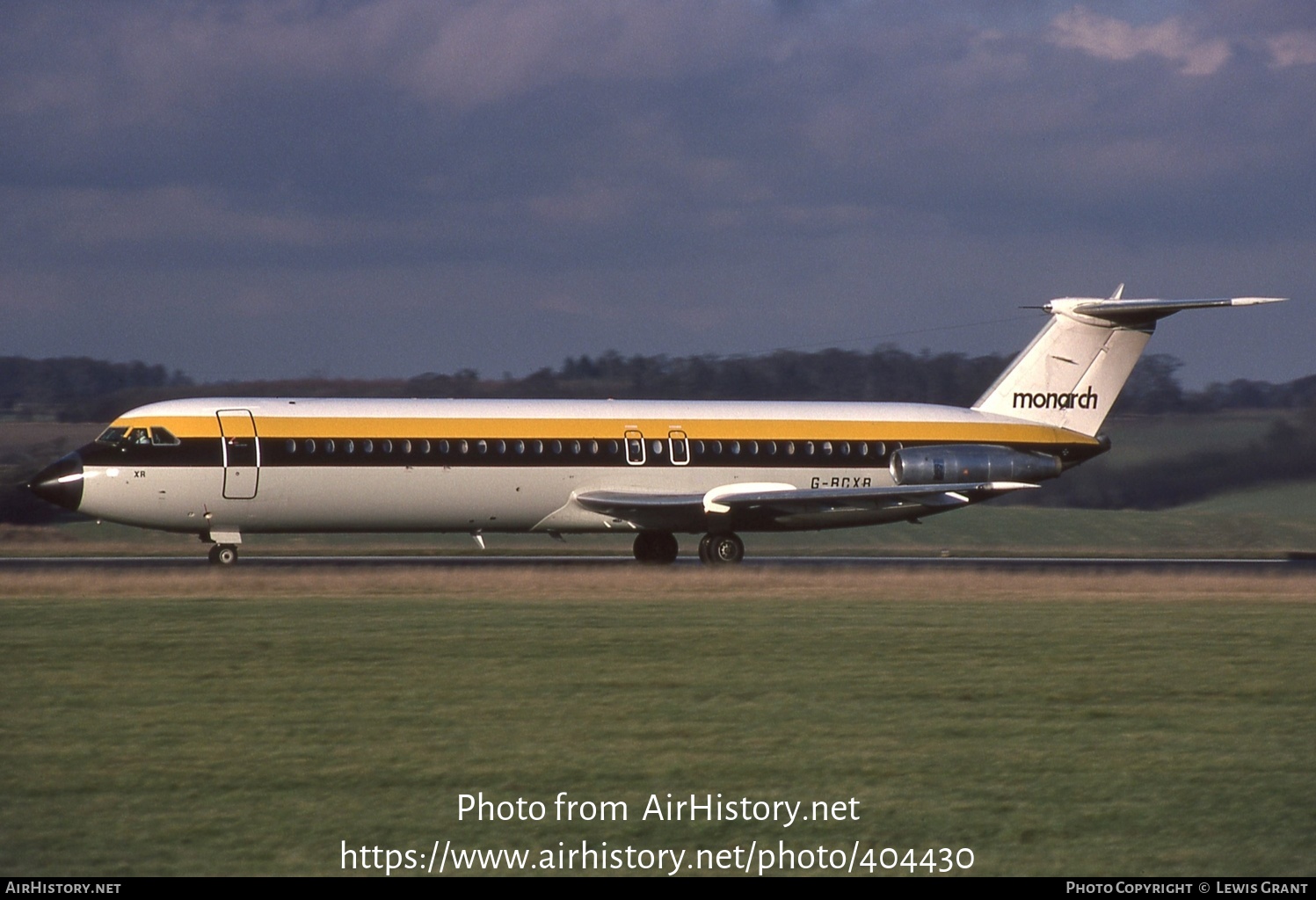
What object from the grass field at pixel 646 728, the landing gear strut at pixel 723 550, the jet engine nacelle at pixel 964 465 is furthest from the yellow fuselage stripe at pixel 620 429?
the grass field at pixel 646 728

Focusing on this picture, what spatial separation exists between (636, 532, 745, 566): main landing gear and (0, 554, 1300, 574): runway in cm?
35

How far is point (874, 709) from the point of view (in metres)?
14.1

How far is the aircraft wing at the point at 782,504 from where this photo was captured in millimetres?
31844

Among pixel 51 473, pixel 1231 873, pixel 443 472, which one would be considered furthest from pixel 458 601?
pixel 1231 873

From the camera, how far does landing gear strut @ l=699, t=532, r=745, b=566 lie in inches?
1310

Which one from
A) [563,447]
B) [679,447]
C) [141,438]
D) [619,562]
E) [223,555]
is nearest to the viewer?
[141,438]

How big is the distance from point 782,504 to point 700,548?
7.02ft

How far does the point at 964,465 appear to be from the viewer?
110 feet

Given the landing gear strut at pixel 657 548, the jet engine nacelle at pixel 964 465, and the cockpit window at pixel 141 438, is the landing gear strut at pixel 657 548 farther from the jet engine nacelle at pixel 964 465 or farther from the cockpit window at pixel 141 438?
the cockpit window at pixel 141 438

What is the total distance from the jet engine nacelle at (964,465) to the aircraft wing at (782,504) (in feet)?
0.82

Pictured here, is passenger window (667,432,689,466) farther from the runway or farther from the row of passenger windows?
the runway

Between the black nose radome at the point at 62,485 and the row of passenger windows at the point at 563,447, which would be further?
the row of passenger windows at the point at 563,447

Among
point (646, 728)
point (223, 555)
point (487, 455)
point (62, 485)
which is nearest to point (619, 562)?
point (487, 455)

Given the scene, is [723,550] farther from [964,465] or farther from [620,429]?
[964,465]
